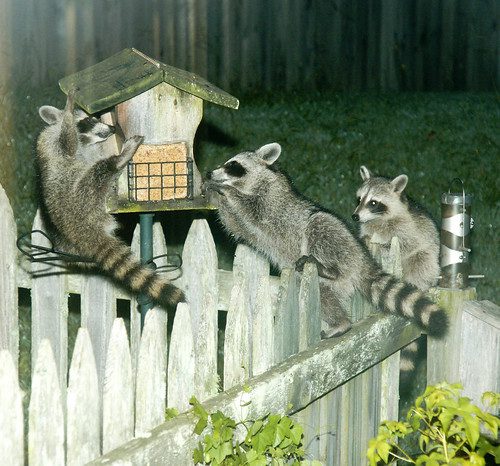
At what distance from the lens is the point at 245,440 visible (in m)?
3.11

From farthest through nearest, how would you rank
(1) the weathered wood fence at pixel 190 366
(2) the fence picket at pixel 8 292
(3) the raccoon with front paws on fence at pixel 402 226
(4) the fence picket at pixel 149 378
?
(3) the raccoon with front paws on fence at pixel 402 226, (2) the fence picket at pixel 8 292, (4) the fence picket at pixel 149 378, (1) the weathered wood fence at pixel 190 366

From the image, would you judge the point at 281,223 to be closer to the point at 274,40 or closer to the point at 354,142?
the point at 354,142

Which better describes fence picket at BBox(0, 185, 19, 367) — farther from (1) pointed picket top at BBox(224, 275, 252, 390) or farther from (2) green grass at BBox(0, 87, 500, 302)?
(2) green grass at BBox(0, 87, 500, 302)

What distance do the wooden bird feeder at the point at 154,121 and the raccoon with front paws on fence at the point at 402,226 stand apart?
201 centimetres

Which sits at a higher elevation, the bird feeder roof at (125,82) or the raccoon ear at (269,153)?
the bird feeder roof at (125,82)

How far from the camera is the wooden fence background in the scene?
686 cm

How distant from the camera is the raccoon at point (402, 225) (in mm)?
5895

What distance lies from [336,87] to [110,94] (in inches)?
182

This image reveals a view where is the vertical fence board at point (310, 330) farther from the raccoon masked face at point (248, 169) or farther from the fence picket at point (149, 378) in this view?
the raccoon masked face at point (248, 169)

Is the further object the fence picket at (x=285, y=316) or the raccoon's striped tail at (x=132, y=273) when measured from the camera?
the raccoon's striped tail at (x=132, y=273)

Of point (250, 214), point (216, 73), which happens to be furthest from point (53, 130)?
point (216, 73)

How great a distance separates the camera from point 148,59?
405cm

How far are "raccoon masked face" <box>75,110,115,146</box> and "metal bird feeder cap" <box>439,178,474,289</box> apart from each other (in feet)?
5.52

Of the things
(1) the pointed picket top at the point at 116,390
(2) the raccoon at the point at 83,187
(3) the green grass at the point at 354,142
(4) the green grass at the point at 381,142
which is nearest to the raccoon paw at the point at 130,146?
(2) the raccoon at the point at 83,187
